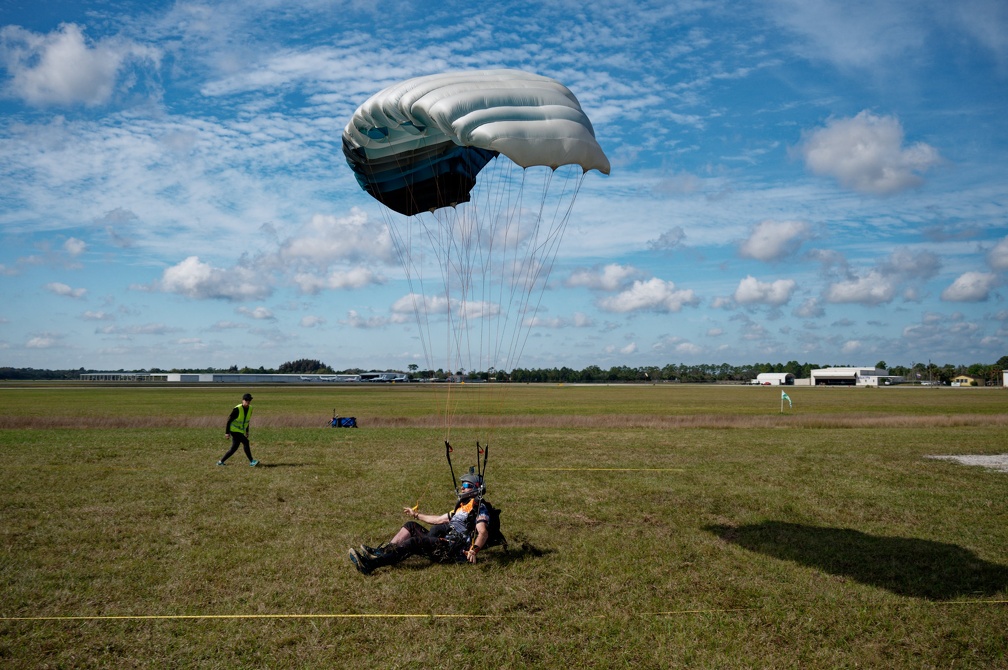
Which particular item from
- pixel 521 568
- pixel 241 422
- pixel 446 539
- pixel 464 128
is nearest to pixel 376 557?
pixel 446 539

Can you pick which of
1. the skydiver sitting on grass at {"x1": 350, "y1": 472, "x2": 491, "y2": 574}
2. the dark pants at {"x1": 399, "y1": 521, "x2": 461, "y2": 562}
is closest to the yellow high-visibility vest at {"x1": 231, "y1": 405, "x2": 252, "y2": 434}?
the skydiver sitting on grass at {"x1": 350, "y1": 472, "x2": 491, "y2": 574}

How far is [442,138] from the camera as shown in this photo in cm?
1164

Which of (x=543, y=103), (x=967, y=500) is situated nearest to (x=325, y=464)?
(x=543, y=103)

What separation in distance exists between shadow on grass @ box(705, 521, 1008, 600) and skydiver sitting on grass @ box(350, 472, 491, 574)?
13.4 ft

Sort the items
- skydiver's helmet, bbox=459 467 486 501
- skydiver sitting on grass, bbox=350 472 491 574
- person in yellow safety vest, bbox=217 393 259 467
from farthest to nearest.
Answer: person in yellow safety vest, bbox=217 393 259 467
skydiver's helmet, bbox=459 467 486 501
skydiver sitting on grass, bbox=350 472 491 574

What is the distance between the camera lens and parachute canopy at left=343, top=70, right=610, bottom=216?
933 centimetres

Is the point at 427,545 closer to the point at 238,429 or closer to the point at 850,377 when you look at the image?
the point at 238,429

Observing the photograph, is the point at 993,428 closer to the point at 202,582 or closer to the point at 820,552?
the point at 820,552

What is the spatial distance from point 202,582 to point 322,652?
8.45 ft

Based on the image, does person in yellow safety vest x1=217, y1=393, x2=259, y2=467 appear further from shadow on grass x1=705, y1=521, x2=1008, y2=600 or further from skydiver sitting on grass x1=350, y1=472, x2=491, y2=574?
shadow on grass x1=705, y1=521, x2=1008, y2=600

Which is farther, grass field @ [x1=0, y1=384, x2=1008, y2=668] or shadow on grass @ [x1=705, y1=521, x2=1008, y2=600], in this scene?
shadow on grass @ [x1=705, y1=521, x2=1008, y2=600]

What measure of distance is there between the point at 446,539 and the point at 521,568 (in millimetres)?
1024

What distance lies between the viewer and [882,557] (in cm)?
900

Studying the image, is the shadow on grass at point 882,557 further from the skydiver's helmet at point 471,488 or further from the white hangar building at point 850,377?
the white hangar building at point 850,377
